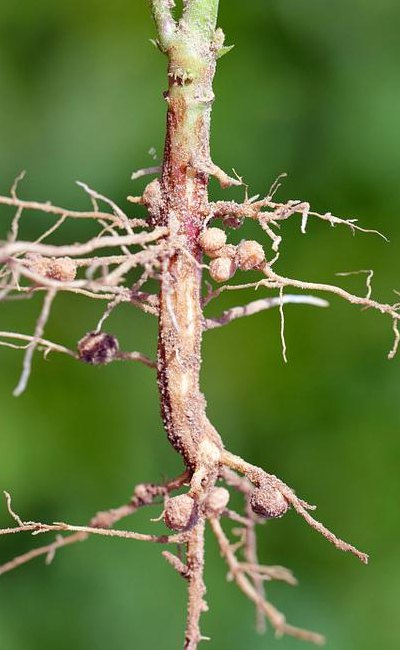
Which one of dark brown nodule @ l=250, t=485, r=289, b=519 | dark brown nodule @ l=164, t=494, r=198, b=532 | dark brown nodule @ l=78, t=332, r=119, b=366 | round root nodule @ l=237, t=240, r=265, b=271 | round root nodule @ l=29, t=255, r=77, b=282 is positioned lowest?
dark brown nodule @ l=164, t=494, r=198, b=532

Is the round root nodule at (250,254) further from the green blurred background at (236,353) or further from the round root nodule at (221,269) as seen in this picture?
the green blurred background at (236,353)

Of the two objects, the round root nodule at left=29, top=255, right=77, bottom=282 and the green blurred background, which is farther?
the green blurred background

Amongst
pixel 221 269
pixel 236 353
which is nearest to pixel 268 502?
pixel 221 269

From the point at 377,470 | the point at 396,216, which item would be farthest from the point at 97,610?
the point at 396,216

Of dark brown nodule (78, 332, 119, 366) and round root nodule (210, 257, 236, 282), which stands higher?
round root nodule (210, 257, 236, 282)

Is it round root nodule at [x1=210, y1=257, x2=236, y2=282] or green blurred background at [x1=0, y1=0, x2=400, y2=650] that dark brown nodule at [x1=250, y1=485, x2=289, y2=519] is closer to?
round root nodule at [x1=210, y1=257, x2=236, y2=282]

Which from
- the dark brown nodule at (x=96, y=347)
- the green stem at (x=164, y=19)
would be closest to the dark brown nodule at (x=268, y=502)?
Answer: the dark brown nodule at (x=96, y=347)

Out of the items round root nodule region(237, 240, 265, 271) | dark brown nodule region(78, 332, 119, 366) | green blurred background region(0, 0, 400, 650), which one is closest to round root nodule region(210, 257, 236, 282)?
round root nodule region(237, 240, 265, 271)
